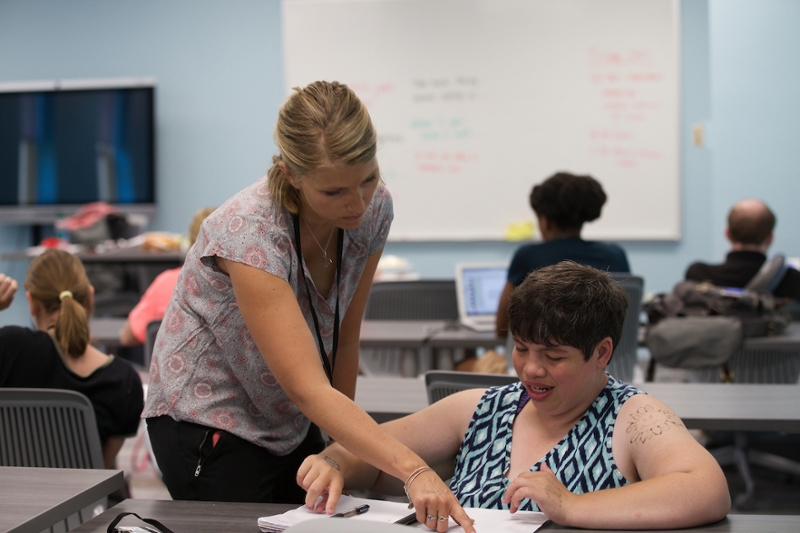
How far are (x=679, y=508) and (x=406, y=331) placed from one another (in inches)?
93.2

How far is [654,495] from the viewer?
3.74ft

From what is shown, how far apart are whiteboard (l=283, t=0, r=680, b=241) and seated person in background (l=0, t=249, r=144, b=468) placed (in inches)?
151

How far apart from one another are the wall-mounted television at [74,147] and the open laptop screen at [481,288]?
356cm

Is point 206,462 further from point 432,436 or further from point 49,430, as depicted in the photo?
point 49,430

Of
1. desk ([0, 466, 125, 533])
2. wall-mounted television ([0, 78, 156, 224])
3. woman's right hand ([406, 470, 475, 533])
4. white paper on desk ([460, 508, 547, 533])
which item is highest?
wall-mounted television ([0, 78, 156, 224])

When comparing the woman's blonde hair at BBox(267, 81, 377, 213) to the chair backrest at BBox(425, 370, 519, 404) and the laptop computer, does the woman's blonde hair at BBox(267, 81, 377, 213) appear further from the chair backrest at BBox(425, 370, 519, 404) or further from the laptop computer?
the laptop computer

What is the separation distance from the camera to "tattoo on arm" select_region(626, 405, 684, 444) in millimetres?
1253

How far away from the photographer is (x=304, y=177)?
50.9 inches

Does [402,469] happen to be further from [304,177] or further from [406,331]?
[406,331]

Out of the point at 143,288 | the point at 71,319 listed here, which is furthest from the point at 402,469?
the point at 143,288

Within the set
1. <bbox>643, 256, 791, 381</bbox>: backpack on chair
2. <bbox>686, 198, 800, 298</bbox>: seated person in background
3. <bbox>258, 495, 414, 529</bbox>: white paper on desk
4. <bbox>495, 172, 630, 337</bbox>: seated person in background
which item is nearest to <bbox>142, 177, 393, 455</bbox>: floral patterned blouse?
<bbox>258, 495, 414, 529</bbox>: white paper on desk

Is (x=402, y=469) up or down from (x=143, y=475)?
up

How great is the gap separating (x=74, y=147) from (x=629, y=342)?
5.17 metres

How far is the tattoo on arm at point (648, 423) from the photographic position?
125 centimetres
